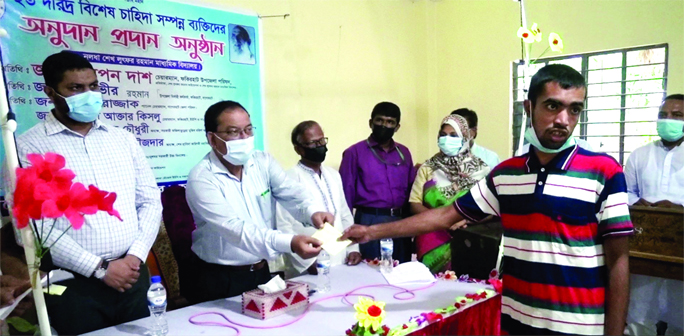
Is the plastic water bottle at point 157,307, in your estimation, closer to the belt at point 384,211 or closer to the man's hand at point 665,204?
the belt at point 384,211

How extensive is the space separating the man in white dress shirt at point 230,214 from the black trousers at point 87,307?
38cm

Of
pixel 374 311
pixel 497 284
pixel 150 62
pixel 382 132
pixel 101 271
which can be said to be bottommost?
pixel 497 284

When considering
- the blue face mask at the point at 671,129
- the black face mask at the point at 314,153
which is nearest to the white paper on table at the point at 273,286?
the black face mask at the point at 314,153

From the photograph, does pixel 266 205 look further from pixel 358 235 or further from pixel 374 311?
pixel 374 311

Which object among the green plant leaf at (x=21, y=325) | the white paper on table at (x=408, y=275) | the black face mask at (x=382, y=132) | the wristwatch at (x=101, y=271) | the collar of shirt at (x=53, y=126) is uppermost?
the collar of shirt at (x=53, y=126)

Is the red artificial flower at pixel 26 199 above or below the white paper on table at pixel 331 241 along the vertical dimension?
above

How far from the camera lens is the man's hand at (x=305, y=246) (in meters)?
2.04

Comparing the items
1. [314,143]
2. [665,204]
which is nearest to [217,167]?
[314,143]

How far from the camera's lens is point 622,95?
15.6 feet

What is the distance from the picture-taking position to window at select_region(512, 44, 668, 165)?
448 cm

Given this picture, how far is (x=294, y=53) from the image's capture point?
175 inches

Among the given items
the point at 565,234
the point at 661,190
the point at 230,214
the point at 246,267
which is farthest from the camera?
the point at 661,190

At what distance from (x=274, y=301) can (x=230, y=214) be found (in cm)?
49

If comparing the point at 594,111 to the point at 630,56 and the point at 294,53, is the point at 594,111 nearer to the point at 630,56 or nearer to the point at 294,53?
the point at 630,56
